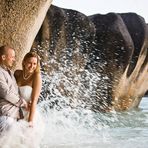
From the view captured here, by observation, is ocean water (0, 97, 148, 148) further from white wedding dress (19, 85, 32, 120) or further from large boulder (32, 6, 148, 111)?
large boulder (32, 6, 148, 111)

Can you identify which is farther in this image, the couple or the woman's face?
the woman's face

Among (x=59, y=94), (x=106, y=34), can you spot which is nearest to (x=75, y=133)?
(x=59, y=94)

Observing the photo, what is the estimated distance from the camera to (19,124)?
3.36 metres

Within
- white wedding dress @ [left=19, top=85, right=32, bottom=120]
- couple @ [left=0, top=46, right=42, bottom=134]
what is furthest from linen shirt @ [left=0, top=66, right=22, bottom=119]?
white wedding dress @ [left=19, top=85, right=32, bottom=120]

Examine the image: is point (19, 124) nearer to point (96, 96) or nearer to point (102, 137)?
point (102, 137)

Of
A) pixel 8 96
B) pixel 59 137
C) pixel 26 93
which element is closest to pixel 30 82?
pixel 26 93

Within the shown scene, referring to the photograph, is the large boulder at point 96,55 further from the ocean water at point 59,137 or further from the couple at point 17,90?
the couple at point 17,90

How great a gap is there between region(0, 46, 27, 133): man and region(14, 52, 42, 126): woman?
0.32 feet

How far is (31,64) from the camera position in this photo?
350 cm

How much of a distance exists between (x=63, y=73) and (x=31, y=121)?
25.4 ft

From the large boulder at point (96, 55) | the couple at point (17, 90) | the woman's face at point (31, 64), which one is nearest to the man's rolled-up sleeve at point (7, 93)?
the couple at point (17, 90)

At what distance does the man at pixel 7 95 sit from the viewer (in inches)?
129

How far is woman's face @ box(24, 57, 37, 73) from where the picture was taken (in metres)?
3.49

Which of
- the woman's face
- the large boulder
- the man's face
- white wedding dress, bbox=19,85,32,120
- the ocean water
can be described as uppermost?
the man's face
